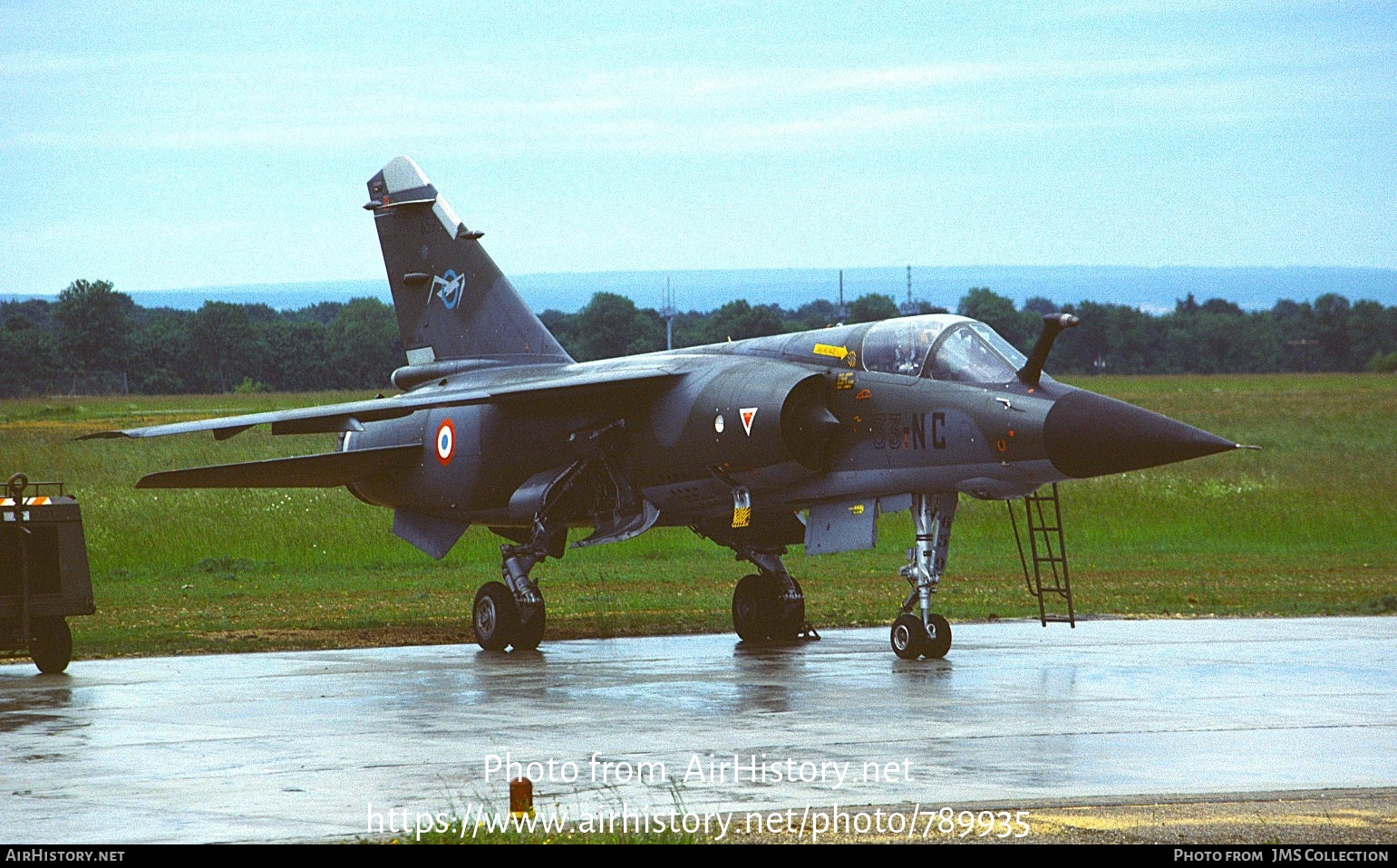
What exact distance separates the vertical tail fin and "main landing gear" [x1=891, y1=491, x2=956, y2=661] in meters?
6.20

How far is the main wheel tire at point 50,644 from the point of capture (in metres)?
15.6

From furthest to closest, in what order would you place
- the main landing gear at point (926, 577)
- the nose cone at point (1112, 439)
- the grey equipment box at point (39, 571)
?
the main landing gear at point (926, 577), the grey equipment box at point (39, 571), the nose cone at point (1112, 439)

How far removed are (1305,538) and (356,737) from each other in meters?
22.1

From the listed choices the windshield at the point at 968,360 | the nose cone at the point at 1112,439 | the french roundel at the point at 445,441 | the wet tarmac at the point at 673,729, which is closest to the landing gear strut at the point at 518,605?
the wet tarmac at the point at 673,729

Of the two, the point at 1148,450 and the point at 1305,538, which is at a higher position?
the point at 1148,450

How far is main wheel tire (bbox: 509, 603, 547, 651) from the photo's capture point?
17.7m

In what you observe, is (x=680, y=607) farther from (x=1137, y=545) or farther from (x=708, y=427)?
(x=1137, y=545)

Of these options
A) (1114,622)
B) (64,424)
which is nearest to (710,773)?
(1114,622)

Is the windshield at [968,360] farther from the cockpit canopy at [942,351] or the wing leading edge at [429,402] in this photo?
the wing leading edge at [429,402]

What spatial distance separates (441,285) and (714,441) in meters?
5.72

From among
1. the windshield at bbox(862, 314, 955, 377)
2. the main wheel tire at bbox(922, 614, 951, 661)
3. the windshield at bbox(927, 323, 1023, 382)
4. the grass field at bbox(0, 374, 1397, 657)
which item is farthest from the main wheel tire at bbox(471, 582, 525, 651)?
the windshield at bbox(927, 323, 1023, 382)

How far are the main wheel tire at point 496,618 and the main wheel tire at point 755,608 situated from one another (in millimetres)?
2127

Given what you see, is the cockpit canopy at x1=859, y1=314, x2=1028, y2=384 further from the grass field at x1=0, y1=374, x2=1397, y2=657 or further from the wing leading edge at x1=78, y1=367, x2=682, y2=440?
the grass field at x1=0, y1=374, x2=1397, y2=657
